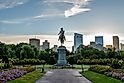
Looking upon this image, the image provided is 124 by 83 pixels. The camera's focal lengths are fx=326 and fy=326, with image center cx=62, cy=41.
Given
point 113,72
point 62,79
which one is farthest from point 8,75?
point 113,72

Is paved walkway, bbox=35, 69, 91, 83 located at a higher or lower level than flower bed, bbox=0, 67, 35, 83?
lower

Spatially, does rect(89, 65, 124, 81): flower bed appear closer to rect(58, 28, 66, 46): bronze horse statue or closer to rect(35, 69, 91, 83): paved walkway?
rect(35, 69, 91, 83): paved walkway

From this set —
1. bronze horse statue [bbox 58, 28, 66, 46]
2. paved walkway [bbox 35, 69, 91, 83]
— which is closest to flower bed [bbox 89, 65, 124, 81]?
paved walkway [bbox 35, 69, 91, 83]

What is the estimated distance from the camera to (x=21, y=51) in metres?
106

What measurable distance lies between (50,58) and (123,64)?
45.0 metres

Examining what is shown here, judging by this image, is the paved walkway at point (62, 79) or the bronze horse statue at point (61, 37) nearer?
the paved walkway at point (62, 79)

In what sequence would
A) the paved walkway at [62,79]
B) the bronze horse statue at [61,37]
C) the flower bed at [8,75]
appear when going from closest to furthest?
the flower bed at [8,75], the paved walkway at [62,79], the bronze horse statue at [61,37]

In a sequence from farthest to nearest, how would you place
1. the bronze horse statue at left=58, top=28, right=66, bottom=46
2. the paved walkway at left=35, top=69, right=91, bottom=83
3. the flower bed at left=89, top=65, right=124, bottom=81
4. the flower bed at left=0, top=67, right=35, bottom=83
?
1. the bronze horse statue at left=58, top=28, right=66, bottom=46
2. the flower bed at left=89, top=65, right=124, bottom=81
3. the paved walkway at left=35, top=69, right=91, bottom=83
4. the flower bed at left=0, top=67, right=35, bottom=83

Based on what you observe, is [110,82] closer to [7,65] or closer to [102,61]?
[7,65]

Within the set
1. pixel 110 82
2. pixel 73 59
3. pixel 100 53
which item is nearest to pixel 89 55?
pixel 100 53

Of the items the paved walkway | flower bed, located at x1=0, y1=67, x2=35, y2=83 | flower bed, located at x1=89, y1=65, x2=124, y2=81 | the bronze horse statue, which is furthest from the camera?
the bronze horse statue

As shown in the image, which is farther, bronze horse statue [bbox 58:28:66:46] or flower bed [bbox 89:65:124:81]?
bronze horse statue [bbox 58:28:66:46]

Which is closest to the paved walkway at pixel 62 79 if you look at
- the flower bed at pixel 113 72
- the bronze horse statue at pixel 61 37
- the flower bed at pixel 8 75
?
the flower bed at pixel 8 75

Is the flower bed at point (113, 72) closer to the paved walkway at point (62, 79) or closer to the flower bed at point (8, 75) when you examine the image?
the paved walkway at point (62, 79)
